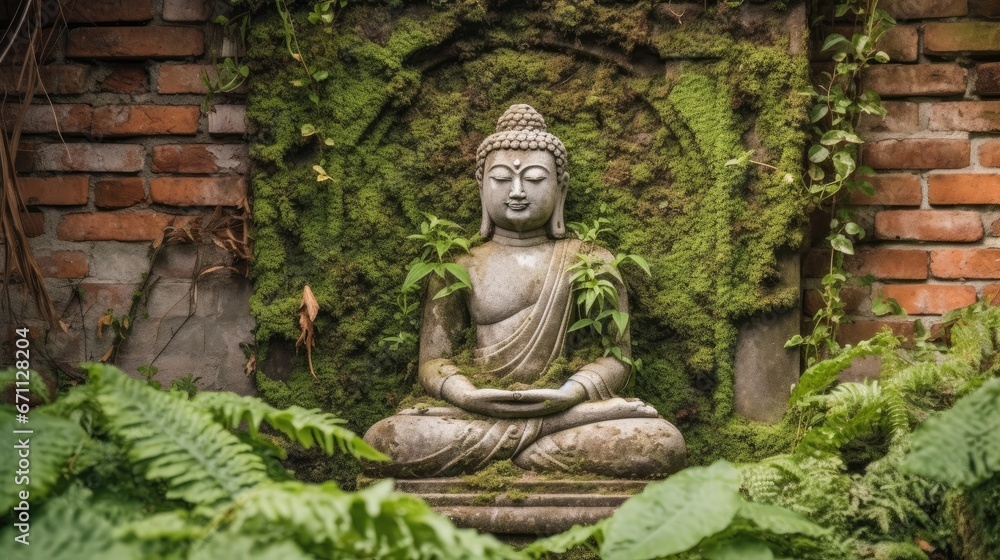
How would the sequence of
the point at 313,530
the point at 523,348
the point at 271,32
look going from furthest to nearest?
the point at 271,32 < the point at 523,348 < the point at 313,530

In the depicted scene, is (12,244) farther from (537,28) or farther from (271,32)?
(537,28)

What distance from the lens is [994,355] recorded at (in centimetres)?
340

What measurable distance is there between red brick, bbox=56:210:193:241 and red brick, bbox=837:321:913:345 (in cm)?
271

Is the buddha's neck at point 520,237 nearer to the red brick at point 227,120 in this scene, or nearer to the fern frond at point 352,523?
the red brick at point 227,120

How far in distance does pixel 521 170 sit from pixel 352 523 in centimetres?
233

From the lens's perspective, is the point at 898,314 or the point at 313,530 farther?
the point at 898,314


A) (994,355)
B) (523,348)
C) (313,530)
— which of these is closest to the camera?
(313,530)

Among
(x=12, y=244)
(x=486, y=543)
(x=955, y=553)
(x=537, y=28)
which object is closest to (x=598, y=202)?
(x=537, y=28)

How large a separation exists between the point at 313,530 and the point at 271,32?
2.88 meters

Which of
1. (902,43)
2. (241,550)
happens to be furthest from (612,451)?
(902,43)

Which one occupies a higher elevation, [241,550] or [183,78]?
[183,78]

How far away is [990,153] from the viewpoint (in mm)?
4188

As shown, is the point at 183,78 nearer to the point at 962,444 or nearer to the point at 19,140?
the point at 19,140

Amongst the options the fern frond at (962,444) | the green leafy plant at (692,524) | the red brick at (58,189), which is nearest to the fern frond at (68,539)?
the green leafy plant at (692,524)
